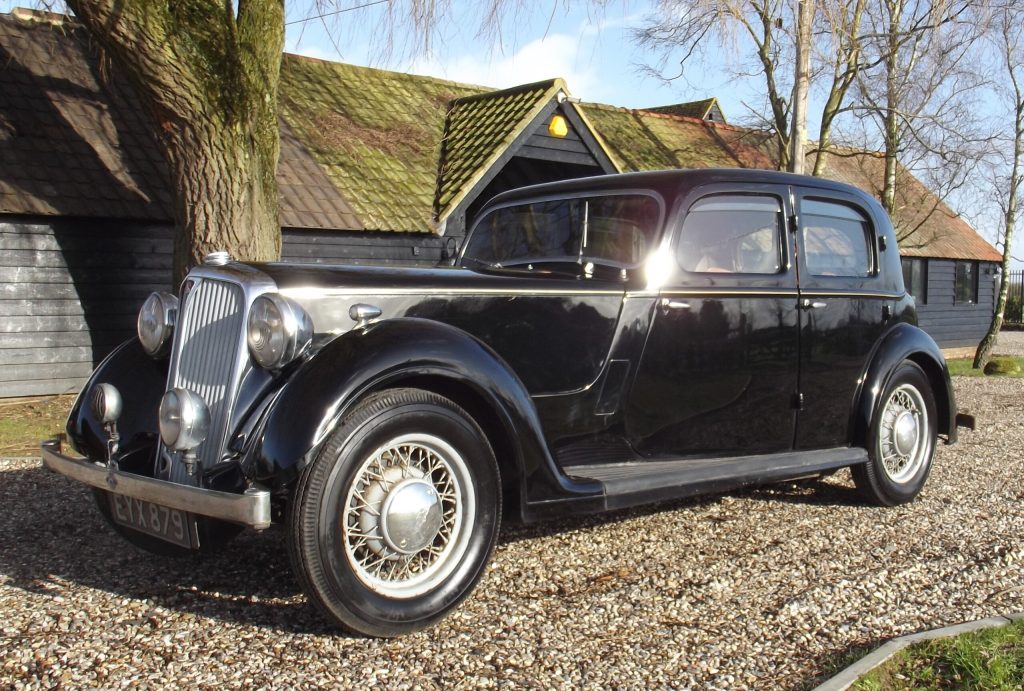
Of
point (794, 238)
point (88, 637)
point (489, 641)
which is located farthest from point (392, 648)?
point (794, 238)

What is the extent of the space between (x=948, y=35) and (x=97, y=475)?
55.0 ft

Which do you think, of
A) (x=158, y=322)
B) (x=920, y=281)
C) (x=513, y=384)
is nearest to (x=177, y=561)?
(x=158, y=322)

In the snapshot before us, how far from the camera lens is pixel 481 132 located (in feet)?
42.4

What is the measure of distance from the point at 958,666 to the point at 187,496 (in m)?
2.49

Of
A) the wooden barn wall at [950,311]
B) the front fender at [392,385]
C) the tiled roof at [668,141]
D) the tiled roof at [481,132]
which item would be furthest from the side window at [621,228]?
the wooden barn wall at [950,311]

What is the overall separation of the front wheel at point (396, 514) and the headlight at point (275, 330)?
38cm

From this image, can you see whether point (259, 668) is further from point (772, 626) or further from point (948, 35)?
point (948, 35)

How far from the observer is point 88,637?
10.6 feet

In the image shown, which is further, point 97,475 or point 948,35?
point 948,35

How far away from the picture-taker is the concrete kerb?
110 inches

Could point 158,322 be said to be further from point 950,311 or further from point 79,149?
point 950,311

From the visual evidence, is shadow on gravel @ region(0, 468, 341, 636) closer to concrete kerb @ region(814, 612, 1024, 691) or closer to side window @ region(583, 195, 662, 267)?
concrete kerb @ region(814, 612, 1024, 691)

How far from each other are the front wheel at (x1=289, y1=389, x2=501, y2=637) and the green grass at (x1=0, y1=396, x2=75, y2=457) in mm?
4715

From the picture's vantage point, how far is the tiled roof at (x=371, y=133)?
12.9 m
